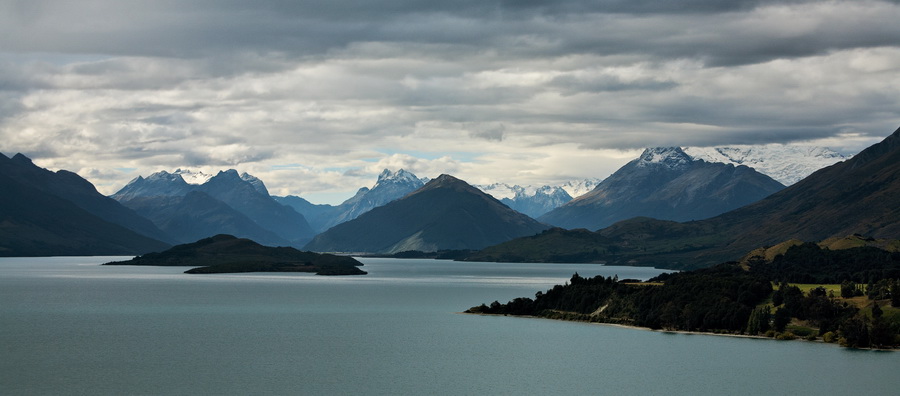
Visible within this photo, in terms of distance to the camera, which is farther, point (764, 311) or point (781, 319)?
point (764, 311)

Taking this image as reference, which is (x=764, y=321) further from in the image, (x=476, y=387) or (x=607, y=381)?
(x=476, y=387)

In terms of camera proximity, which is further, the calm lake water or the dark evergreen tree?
the dark evergreen tree

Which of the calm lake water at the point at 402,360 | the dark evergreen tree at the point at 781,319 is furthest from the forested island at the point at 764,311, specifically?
the calm lake water at the point at 402,360

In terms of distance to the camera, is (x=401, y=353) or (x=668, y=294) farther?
(x=668, y=294)

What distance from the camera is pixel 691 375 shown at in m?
121

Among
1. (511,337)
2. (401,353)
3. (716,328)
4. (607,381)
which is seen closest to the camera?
(607,381)

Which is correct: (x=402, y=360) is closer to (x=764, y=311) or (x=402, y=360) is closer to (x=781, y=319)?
(x=781, y=319)

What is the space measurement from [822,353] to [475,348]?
51.6 m

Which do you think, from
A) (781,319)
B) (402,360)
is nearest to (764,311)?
(781,319)

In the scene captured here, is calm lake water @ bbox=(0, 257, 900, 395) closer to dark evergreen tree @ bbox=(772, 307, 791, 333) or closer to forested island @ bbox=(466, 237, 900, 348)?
forested island @ bbox=(466, 237, 900, 348)

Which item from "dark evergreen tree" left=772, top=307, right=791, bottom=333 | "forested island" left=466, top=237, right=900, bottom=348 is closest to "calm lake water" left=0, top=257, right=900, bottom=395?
"forested island" left=466, top=237, right=900, bottom=348

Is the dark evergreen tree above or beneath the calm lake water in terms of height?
above

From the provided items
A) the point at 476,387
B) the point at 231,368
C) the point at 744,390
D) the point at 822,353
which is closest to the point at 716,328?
the point at 822,353

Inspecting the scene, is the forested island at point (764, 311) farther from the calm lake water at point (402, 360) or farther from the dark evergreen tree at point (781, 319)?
the calm lake water at point (402, 360)
